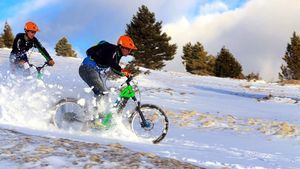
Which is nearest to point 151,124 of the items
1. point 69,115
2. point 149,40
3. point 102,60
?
point 102,60

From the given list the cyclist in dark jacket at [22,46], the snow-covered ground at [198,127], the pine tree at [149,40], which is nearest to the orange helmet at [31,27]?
the cyclist in dark jacket at [22,46]

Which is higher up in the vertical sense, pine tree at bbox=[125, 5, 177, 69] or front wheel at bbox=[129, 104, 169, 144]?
pine tree at bbox=[125, 5, 177, 69]

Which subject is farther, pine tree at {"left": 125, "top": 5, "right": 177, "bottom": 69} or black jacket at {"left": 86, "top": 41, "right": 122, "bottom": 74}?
pine tree at {"left": 125, "top": 5, "right": 177, "bottom": 69}

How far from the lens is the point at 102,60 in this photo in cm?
1089

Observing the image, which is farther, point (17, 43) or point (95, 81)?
point (17, 43)

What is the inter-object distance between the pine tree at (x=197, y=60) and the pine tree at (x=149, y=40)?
904 cm

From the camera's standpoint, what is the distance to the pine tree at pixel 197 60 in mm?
68312

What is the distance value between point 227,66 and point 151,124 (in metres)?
52.8

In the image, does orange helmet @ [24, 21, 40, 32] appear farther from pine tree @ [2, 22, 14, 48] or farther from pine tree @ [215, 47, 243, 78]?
pine tree @ [2, 22, 14, 48]

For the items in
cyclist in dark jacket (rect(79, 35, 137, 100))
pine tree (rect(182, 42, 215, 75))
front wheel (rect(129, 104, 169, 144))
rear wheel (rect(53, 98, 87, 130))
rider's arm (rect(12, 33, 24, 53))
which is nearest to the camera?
cyclist in dark jacket (rect(79, 35, 137, 100))

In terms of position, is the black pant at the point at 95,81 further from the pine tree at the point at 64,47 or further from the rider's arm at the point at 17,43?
the pine tree at the point at 64,47

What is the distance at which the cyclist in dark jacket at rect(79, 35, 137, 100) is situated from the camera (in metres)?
10.6

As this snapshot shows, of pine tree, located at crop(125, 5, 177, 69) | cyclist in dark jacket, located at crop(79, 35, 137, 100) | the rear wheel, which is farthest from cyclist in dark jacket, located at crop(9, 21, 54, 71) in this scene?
pine tree, located at crop(125, 5, 177, 69)

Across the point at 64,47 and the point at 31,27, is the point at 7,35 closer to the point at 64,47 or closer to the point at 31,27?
the point at 64,47
